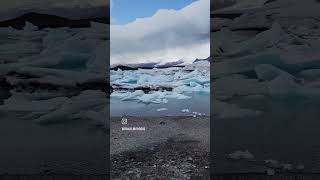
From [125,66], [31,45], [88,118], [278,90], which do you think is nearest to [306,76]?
[278,90]

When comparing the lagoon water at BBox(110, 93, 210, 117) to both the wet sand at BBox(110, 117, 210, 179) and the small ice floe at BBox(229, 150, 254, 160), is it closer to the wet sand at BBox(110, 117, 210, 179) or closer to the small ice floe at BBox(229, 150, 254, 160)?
the wet sand at BBox(110, 117, 210, 179)

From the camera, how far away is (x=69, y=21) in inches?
236

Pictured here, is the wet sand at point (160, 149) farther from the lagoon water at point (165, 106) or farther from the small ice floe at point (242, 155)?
the small ice floe at point (242, 155)

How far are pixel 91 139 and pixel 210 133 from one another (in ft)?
3.99

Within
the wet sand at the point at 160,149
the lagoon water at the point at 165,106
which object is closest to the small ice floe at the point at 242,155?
the wet sand at the point at 160,149

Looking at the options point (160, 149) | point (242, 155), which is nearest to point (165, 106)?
point (160, 149)

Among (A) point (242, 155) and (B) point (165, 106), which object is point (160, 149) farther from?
(A) point (242, 155)

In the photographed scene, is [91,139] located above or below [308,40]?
below

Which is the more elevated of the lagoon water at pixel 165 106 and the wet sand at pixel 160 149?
the lagoon water at pixel 165 106

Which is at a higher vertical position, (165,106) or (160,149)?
(165,106)

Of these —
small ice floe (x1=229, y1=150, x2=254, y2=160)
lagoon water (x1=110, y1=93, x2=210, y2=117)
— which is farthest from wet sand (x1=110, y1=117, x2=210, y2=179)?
small ice floe (x1=229, y1=150, x2=254, y2=160)

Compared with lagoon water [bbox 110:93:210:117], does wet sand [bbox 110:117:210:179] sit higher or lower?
lower

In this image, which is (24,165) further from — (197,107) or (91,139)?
(197,107)

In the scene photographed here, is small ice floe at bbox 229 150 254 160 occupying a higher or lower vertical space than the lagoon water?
lower
